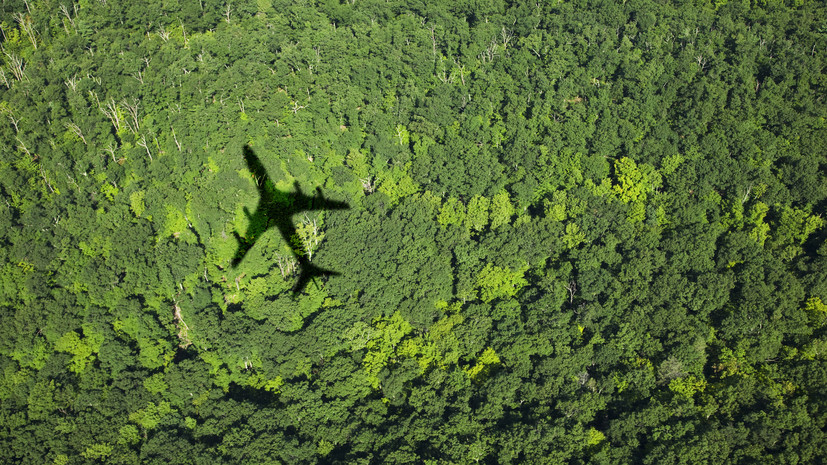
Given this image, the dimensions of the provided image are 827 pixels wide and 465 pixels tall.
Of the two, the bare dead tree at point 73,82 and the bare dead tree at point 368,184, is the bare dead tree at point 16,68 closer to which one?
the bare dead tree at point 73,82

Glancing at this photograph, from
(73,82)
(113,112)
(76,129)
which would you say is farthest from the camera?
(73,82)

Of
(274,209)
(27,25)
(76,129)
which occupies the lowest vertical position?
(274,209)

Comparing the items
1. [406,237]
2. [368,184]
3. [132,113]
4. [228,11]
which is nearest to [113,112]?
[132,113]

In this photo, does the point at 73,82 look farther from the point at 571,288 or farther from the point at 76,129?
the point at 571,288

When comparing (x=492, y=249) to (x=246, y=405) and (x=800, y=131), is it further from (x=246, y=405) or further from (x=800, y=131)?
(x=800, y=131)

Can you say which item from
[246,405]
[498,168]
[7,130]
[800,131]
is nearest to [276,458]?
[246,405]
